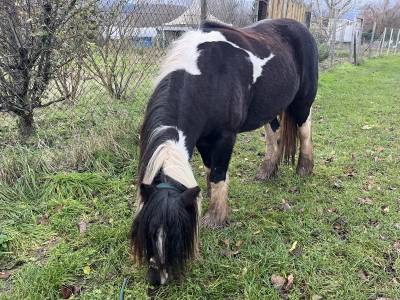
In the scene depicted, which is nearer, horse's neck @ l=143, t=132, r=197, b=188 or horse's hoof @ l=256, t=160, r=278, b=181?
horse's neck @ l=143, t=132, r=197, b=188

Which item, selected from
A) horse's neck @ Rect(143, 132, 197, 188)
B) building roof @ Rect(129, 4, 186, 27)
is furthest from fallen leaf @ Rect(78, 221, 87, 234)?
building roof @ Rect(129, 4, 186, 27)

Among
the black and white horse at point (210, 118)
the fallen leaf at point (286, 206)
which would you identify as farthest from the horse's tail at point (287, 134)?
the fallen leaf at point (286, 206)

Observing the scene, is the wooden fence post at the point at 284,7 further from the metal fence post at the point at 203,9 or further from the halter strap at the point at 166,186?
the halter strap at the point at 166,186

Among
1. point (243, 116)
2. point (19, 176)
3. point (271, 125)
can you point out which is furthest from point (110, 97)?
point (243, 116)

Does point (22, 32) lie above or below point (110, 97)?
above

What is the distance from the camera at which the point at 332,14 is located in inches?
616

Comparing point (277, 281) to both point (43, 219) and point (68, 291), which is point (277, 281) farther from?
point (43, 219)

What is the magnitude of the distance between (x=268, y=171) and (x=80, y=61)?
8.59 ft

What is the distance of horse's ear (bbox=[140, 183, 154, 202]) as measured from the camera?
6.55 feet

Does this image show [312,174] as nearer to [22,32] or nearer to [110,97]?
[110,97]

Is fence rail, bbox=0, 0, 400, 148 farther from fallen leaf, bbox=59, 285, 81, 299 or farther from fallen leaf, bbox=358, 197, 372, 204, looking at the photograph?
fallen leaf, bbox=358, 197, 372, 204

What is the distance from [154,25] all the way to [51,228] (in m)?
3.21

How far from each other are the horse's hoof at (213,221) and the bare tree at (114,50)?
267 cm

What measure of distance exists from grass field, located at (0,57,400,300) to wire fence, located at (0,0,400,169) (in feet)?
1.23
